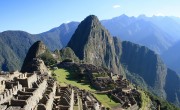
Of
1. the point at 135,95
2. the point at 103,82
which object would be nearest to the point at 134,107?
the point at 135,95

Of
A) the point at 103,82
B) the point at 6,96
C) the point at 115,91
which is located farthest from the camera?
the point at 103,82

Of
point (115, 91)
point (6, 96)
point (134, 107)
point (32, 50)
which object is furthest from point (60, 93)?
point (32, 50)

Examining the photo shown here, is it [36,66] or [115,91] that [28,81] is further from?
[36,66]

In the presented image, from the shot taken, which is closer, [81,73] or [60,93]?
[60,93]

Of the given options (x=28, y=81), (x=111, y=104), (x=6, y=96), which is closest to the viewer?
(x=6, y=96)

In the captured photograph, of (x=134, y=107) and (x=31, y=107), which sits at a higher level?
(x=31, y=107)

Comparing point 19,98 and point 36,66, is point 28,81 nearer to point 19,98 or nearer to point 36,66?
point 19,98

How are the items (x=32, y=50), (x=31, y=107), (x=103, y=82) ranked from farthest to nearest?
(x=32, y=50)
(x=103, y=82)
(x=31, y=107)

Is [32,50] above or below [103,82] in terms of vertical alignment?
above

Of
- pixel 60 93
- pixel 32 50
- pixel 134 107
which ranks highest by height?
pixel 32 50
